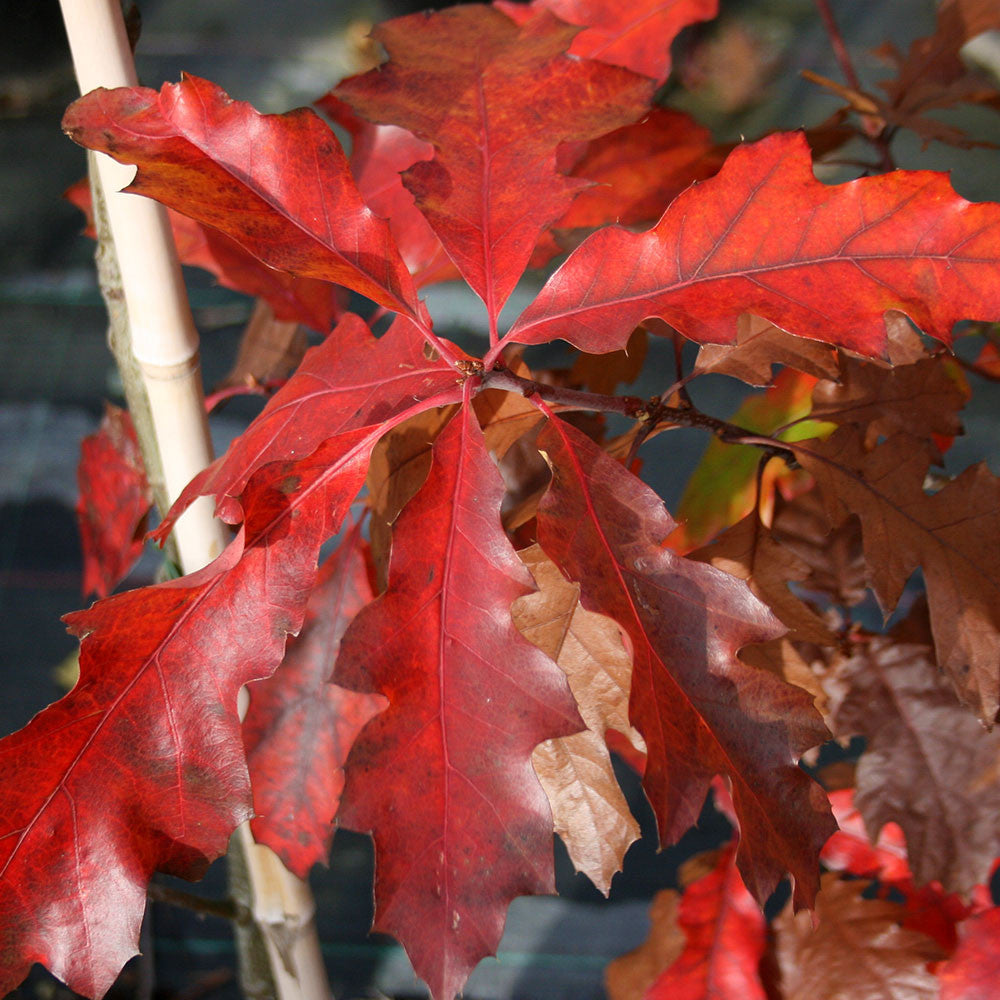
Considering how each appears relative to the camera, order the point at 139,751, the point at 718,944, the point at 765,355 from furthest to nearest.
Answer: the point at 718,944
the point at 765,355
the point at 139,751

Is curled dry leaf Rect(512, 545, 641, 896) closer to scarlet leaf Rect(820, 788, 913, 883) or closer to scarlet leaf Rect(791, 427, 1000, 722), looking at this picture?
scarlet leaf Rect(791, 427, 1000, 722)

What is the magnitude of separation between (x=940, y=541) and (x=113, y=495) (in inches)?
20.2

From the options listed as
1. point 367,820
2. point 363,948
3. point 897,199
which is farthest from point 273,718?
point 363,948

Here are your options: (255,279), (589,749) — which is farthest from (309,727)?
(255,279)

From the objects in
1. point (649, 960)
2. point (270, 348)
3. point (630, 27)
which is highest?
point (630, 27)

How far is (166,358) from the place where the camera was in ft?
1.61

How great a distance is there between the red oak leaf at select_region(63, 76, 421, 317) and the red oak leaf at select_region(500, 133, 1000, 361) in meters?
0.10

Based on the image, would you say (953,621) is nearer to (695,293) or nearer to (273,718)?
(695,293)

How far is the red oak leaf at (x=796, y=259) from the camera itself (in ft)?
1.21

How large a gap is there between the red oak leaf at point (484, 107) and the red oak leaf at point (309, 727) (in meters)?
0.25

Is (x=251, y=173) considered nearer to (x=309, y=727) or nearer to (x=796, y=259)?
(x=796, y=259)

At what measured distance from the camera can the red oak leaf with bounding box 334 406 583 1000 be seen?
381mm

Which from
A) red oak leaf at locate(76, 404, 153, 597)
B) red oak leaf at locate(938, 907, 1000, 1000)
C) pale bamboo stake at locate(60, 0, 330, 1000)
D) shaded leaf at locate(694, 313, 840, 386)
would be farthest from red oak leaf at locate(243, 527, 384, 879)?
red oak leaf at locate(938, 907, 1000, 1000)

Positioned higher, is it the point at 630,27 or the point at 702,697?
the point at 630,27
